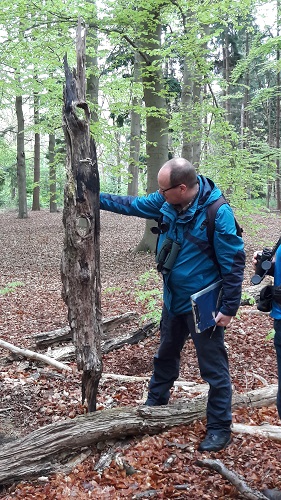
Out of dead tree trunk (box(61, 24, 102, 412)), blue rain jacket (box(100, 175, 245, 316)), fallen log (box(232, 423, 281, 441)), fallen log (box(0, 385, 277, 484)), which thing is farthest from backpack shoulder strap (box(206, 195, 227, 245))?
fallen log (box(232, 423, 281, 441))

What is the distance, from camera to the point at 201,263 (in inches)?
135

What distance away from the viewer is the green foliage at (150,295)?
248 inches

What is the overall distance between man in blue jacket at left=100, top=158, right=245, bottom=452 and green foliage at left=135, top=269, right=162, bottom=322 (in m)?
2.60

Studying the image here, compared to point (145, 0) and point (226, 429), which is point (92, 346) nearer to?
point (226, 429)

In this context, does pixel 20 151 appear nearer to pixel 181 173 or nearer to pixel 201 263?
pixel 181 173

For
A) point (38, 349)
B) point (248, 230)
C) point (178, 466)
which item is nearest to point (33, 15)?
point (248, 230)

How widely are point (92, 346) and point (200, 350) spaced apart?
901 mm

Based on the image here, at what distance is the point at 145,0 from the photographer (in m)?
10.7

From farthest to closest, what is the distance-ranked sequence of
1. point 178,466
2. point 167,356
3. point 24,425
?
point 24,425 < point 167,356 < point 178,466

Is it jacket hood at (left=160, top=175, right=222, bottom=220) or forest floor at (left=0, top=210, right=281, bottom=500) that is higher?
jacket hood at (left=160, top=175, right=222, bottom=220)

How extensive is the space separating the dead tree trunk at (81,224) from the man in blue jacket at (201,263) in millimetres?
325

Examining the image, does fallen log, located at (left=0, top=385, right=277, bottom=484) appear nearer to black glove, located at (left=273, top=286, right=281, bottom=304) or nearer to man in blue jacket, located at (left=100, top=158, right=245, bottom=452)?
Result: man in blue jacket, located at (left=100, top=158, right=245, bottom=452)

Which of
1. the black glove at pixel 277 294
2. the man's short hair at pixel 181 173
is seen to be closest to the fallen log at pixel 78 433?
the black glove at pixel 277 294

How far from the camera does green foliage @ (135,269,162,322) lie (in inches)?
248
